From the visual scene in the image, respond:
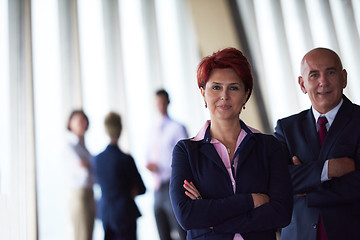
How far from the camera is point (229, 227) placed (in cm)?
122

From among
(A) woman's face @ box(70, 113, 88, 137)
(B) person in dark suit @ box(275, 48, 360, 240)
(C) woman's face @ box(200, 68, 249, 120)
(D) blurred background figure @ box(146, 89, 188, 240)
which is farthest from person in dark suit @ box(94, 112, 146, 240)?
(C) woman's face @ box(200, 68, 249, 120)

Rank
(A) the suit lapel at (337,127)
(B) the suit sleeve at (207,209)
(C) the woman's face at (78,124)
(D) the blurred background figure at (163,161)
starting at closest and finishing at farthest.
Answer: (B) the suit sleeve at (207,209), (A) the suit lapel at (337,127), (D) the blurred background figure at (163,161), (C) the woman's face at (78,124)

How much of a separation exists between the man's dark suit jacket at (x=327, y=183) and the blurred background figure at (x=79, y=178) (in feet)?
6.26

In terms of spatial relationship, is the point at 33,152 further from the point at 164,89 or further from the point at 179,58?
the point at 179,58

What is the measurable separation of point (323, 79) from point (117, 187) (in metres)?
1.80

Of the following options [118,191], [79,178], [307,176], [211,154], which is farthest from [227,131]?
[79,178]

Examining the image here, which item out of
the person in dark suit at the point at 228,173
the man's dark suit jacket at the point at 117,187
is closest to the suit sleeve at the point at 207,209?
the person in dark suit at the point at 228,173

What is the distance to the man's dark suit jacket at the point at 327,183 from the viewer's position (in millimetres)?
1484

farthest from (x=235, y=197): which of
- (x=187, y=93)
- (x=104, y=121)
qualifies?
(x=187, y=93)

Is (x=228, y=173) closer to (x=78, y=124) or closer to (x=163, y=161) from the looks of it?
(x=163, y=161)

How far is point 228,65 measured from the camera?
53.4 inches

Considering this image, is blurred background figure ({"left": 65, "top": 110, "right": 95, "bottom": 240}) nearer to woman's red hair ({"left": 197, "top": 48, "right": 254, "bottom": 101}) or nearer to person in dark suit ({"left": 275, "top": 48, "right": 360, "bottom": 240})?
person in dark suit ({"left": 275, "top": 48, "right": 360, "bottom": 240})

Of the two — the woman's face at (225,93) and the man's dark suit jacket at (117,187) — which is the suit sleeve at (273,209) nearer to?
the woman's face at (225,93)

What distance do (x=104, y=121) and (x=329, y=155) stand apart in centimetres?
217
